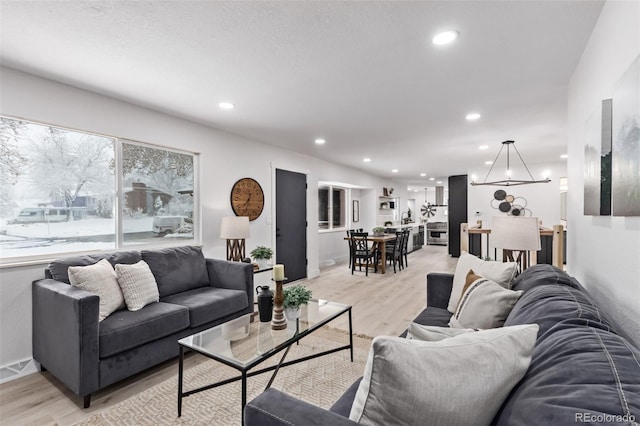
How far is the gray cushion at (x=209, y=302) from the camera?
2.74 metres

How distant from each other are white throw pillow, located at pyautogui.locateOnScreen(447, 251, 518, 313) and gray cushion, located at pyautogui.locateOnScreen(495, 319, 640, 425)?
1.20m

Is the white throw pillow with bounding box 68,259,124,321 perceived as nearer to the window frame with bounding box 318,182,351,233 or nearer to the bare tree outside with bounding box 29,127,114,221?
the bare tree outside with bounding box 29,127,114,221

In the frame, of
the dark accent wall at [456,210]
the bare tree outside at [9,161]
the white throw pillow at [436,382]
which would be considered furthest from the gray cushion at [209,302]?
the dark accent wall at [456,210]

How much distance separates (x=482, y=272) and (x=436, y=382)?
172cm

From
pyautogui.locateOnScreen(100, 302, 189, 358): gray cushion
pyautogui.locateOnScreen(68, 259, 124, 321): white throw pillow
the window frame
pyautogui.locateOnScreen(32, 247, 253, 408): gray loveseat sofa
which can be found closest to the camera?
pyautogui.locateOnScreen(32, 247, 253, 408): gray loveseat sofa

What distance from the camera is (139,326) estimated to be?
7.57ft

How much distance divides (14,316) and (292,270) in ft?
12.1

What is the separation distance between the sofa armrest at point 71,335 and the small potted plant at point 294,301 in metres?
1.27

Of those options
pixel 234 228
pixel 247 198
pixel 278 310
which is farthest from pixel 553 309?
pixel 247 198

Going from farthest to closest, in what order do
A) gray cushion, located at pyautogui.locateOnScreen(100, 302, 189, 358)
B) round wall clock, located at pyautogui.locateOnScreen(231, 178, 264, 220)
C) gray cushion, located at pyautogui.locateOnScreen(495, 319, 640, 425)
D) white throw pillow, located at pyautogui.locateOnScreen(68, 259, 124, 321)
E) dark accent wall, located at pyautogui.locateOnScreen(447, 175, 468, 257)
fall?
1. dark accent wall, located at pyautogui.locateOnScreen(447, 175, 468, 257)
2. round wall clock, located at pyautogui.locateOnScreen(231, 178, 264, 220)
3. white throw pillow, located at pyautogui.locateOnScreen(68, 259, 124, 321)
4. gray cushion, located at pyautogui.locateOnScreen(100, 302, 189, 358)
5. gray cushion, located at pyautogui.locateOnScreen(495, 319, 640, 425)

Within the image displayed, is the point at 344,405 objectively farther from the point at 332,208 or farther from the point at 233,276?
the point at 332,208

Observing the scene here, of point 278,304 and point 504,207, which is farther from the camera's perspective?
point 504,207

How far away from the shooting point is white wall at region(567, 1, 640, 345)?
130 cm

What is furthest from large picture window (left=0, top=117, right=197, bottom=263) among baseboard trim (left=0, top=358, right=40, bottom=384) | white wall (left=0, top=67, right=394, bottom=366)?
baseboard trim (left=0, top=358, right=40, bottom=384)
